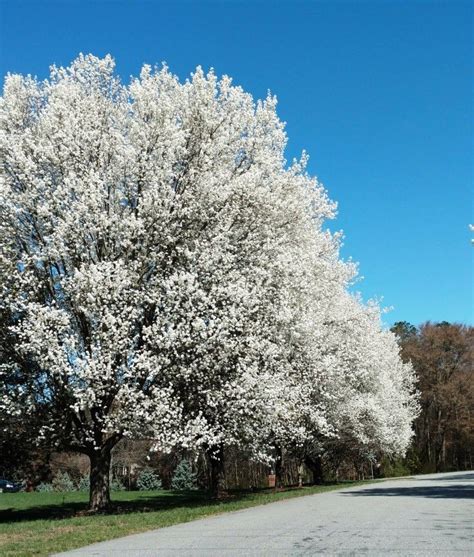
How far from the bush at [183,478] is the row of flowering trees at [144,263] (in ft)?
Answer: 94.1

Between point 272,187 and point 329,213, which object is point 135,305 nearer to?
point 272,187

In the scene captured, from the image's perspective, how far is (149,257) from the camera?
19609 millimetres

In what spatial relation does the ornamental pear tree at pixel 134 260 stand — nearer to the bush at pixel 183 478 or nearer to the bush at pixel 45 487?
the bush at pixel 183 478

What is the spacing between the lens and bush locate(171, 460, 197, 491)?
160ft

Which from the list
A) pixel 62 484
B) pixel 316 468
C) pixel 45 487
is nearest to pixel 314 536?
pixel 316 468

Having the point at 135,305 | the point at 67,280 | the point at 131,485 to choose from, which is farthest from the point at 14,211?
the point at 131,485

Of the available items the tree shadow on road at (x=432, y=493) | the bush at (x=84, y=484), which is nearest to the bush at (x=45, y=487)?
the bush at (x=84, y=484)

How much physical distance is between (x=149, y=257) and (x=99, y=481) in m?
7.48

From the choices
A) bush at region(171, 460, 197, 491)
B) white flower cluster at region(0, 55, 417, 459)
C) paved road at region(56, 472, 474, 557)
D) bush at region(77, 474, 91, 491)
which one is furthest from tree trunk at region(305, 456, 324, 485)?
paved road at region(56, 472, 474, 557)

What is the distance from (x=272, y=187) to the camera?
2194 cm

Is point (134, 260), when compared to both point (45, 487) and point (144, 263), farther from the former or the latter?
point (45, 487)

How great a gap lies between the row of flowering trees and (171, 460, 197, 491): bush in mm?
28681

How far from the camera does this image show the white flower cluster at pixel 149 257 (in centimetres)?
1803

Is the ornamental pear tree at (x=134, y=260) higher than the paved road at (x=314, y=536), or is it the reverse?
the ornamental pear tree at (x=134, y=260)
